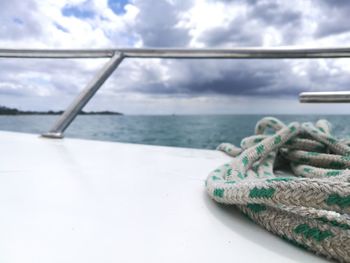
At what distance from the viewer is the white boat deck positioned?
1.12 ft

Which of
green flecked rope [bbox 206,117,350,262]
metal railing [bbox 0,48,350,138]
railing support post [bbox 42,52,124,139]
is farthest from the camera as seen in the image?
railing support post [bbox 42,52,124,139]

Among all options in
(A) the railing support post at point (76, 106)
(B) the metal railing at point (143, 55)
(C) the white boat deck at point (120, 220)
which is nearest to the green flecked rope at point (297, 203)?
(C) the white boat deck at point (120, 220)

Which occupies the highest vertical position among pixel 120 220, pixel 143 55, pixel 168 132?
pixel 168 132

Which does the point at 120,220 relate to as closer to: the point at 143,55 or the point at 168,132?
the point at 143,55

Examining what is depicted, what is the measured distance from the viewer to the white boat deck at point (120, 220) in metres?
0.34

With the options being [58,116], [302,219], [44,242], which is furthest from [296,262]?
[58,116]

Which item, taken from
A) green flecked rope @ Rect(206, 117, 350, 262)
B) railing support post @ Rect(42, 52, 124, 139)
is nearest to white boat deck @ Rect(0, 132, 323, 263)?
green flecked rope @ Rect(206, 117, 350, 262)

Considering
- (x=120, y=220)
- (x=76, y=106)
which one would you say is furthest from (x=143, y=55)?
(x=120, y=220)

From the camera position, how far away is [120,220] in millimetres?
425

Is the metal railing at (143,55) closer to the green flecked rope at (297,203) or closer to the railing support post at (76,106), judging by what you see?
the railing support post at (76,106)

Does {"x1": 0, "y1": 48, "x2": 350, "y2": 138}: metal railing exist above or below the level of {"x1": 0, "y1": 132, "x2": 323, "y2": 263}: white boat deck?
above

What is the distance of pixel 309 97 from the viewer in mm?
698

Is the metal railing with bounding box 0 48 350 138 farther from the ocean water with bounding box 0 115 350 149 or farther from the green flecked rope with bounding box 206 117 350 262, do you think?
the green flecked rope with bounding box 206 117 350 262

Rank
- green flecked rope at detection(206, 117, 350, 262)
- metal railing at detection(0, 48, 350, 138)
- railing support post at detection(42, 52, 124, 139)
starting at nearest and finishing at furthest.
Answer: green flecked rope at detection(206, 117, 350, 262)
metal railing at detection(0, 48, 350, 138)
railing support post at detection(42, 52, 124, 139)
